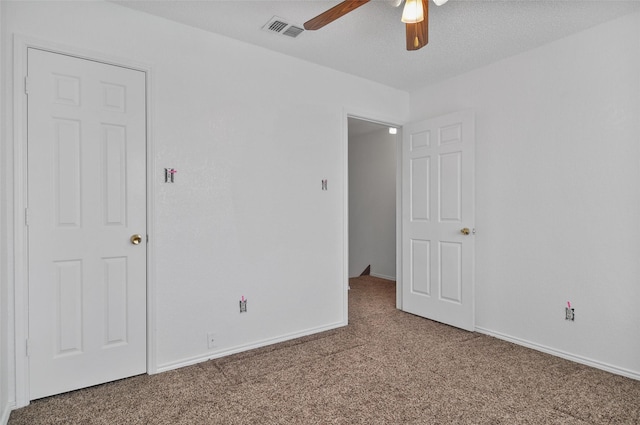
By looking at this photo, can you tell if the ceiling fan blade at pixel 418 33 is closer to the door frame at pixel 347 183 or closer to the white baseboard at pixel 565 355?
the door frame at pixel 347 183

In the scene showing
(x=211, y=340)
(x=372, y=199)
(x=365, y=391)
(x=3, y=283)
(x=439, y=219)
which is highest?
(x=372, y=199)

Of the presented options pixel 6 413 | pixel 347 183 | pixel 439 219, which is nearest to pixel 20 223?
pixel 6 413

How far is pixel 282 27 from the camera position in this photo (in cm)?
272

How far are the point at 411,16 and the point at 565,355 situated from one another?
8.97 ft

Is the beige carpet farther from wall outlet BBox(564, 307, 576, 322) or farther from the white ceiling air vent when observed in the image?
the white ceiling air vent

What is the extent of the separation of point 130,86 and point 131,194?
0.74 meters

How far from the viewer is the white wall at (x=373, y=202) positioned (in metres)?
6.07

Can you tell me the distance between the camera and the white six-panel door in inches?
86.9

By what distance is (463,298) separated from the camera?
138 inches

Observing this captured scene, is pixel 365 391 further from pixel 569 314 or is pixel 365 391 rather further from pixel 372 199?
pixel 372 199

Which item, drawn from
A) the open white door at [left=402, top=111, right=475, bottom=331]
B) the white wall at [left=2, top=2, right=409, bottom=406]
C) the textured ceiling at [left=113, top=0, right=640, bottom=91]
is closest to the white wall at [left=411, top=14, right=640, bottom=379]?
the open white door at [left=402, top=111, right=475, bottom=331]

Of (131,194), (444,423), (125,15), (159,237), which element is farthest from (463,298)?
(125,15)

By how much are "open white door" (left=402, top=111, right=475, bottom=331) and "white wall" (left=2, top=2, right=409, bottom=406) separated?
0.87m

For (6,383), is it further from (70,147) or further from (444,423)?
(444,423)
